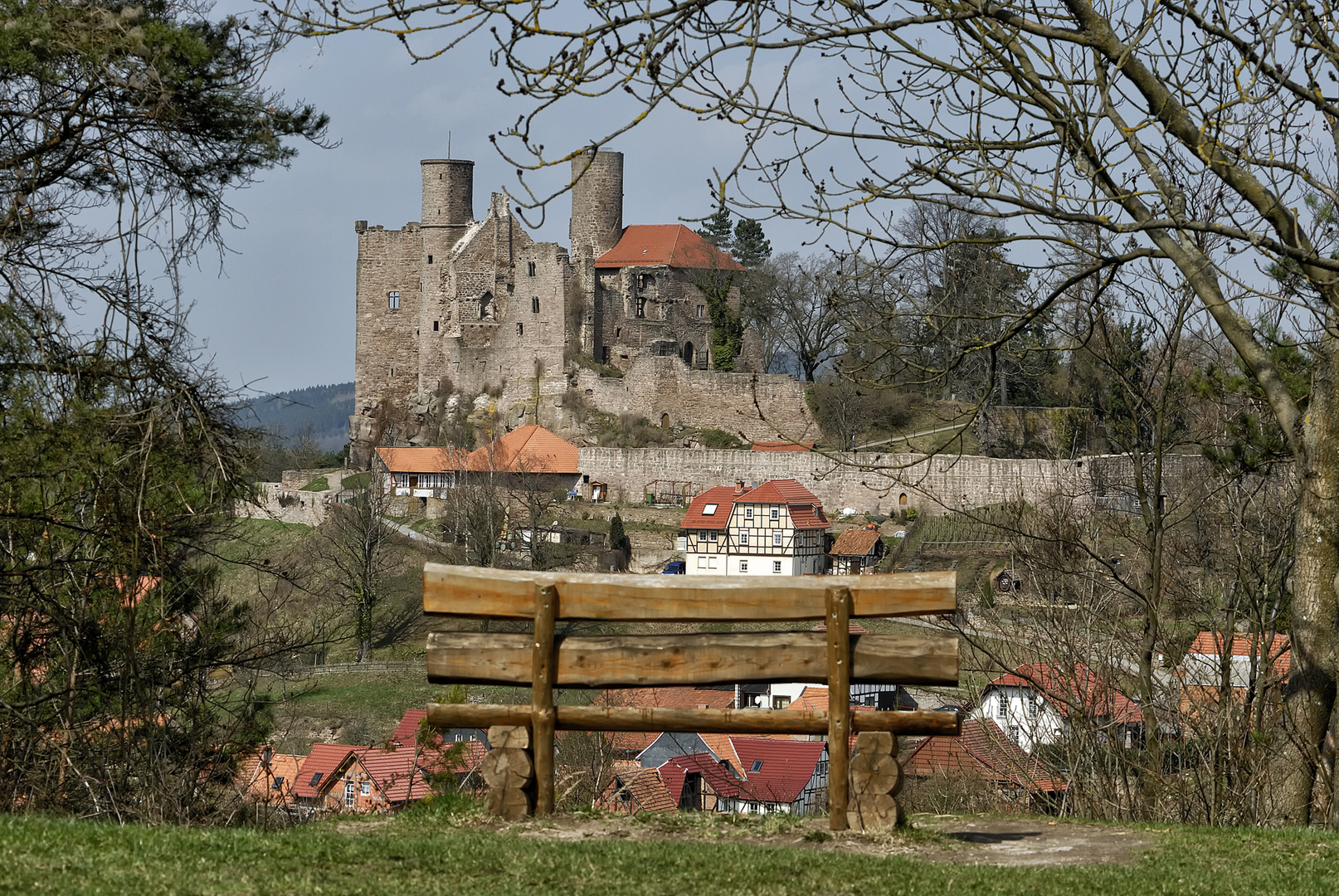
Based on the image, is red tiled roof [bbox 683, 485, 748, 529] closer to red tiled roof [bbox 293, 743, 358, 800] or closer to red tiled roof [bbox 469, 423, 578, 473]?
red tiled roof [bbox 469, 423, 578, 473]

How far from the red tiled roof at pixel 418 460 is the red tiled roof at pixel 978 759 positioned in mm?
36887

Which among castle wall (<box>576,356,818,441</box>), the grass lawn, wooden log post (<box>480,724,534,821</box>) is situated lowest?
the grass lawn

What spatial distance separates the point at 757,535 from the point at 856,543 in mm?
3009

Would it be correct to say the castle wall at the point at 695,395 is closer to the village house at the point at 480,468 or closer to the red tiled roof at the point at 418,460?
the village house at the point at 480,468

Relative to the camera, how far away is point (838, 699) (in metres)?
5.02

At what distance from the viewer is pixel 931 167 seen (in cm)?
620

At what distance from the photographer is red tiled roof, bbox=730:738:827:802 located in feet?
57.4

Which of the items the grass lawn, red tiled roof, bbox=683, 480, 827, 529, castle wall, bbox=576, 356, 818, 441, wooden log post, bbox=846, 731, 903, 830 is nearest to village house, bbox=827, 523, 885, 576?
red tiled roof, bbox=683, 480, 827, 529

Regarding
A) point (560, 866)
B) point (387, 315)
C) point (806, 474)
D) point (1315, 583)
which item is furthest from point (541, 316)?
point (560, 866)

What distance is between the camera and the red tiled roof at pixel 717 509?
41.8m

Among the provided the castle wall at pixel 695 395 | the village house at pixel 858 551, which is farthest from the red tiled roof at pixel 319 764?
the castle wall at pixel 695 395

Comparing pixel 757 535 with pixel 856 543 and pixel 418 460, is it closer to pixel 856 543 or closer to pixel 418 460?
pixel 856 543

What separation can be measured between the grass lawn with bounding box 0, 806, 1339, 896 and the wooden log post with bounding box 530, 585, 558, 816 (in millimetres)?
227

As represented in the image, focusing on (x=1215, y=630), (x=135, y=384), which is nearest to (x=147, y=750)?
(x=135, y=384)
